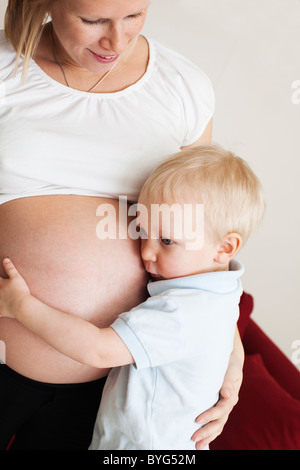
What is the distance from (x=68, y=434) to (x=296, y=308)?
1.55 metres

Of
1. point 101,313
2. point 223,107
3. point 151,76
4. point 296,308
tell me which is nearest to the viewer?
point 101,313

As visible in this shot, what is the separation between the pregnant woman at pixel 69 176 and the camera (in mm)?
1017

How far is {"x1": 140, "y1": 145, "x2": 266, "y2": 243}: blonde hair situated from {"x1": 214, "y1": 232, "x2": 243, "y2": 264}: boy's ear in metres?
0.01

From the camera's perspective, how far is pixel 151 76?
3.82ft

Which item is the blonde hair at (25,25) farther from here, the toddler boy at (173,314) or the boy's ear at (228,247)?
the boy's ear at (228,247)

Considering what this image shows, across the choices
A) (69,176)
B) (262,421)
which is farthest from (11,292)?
(262,421)

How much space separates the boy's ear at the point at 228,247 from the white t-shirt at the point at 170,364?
0.03m

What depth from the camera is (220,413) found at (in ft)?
3.47

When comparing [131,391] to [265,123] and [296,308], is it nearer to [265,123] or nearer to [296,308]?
[265,123]

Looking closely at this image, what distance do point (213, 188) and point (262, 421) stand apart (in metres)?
0.88

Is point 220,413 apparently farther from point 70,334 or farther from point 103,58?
point 103,58

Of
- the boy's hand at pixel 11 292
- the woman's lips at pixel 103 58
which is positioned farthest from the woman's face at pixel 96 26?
the boy's hand at pixel 11 292

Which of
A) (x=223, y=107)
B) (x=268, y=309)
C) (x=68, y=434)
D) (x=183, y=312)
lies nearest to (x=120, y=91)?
(x=183, y=312)

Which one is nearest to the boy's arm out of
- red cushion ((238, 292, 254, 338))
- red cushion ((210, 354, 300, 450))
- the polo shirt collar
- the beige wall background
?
the polo shirt collar
